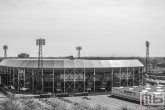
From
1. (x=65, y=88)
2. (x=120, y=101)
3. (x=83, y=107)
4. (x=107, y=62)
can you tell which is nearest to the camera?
(x=83, y=107)

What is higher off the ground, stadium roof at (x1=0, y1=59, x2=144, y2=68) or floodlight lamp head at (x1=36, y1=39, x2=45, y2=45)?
floodlight lamp head at (x1=36, y1=39, x2=45, y2=45)

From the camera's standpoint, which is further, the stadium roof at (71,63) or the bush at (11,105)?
the stadium roof at (71,63)

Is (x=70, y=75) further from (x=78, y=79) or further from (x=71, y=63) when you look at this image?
(x=71, y=63)

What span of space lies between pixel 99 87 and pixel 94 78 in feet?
15.9

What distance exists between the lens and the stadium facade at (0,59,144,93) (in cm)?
9462

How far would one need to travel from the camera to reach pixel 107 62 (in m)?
104

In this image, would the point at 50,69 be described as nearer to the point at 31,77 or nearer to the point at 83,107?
the point at 31,77

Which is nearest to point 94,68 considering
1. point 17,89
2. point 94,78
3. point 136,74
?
point 94,78

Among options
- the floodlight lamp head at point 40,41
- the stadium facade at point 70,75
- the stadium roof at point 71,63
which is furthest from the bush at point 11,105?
the floodlight lamp head at point 40,41

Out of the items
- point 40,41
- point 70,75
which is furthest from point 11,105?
point 40,41

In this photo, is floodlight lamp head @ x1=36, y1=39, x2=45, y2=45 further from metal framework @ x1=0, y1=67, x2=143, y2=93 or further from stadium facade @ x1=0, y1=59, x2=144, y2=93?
metal framework @ x1=0, y1=67, x2=143, y2=93

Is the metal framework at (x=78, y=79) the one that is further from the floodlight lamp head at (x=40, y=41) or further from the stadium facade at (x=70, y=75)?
the floodlight lamp head at (x=40, y=41)

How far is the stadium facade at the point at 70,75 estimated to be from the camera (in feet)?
310

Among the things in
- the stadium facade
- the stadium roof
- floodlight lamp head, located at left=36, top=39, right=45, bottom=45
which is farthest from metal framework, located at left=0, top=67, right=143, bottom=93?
floodlight lamp head, located at left=36, top=39, right=45, bottom=45
